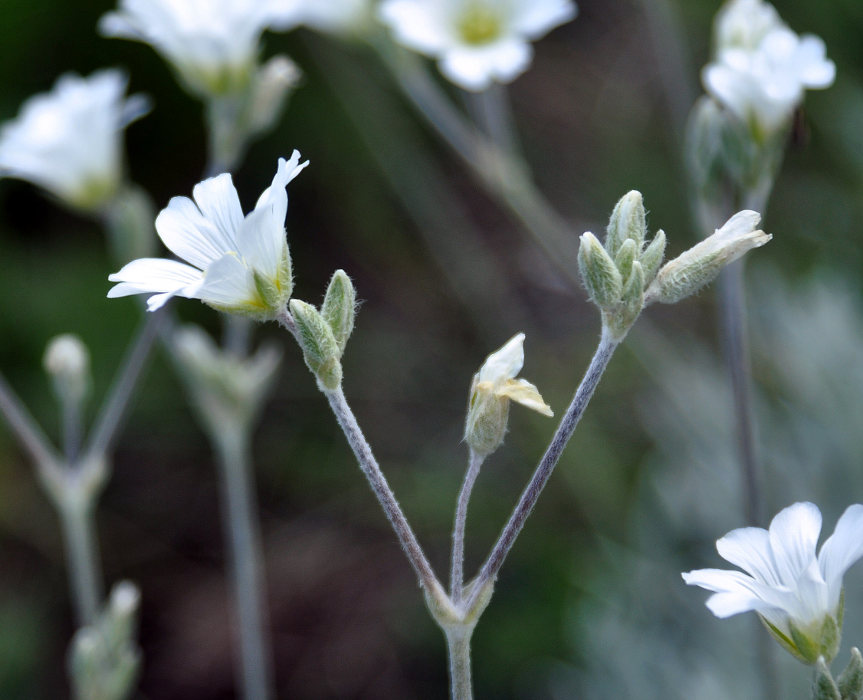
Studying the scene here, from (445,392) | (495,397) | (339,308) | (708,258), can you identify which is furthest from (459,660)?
(445,392)

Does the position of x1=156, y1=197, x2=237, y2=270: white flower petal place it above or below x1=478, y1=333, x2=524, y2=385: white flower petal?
above

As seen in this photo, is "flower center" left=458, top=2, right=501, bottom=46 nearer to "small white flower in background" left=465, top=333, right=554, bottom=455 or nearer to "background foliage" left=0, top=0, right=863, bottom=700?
"background foliage" left=0, top=0, right=863, bottom=700

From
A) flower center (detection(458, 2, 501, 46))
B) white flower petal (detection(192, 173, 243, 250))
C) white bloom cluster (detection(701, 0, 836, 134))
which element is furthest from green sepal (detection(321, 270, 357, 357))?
flower center (detection(458, 2, 501, 46))

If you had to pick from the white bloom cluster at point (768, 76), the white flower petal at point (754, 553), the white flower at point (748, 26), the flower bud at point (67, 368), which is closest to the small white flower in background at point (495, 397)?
the white flower petal at point (754, 553)

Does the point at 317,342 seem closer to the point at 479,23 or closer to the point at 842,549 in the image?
the point at 842,549

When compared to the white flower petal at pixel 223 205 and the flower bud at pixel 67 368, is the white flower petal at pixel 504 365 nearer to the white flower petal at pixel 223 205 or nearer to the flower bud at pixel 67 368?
the white flower petal at pixel 223 205
